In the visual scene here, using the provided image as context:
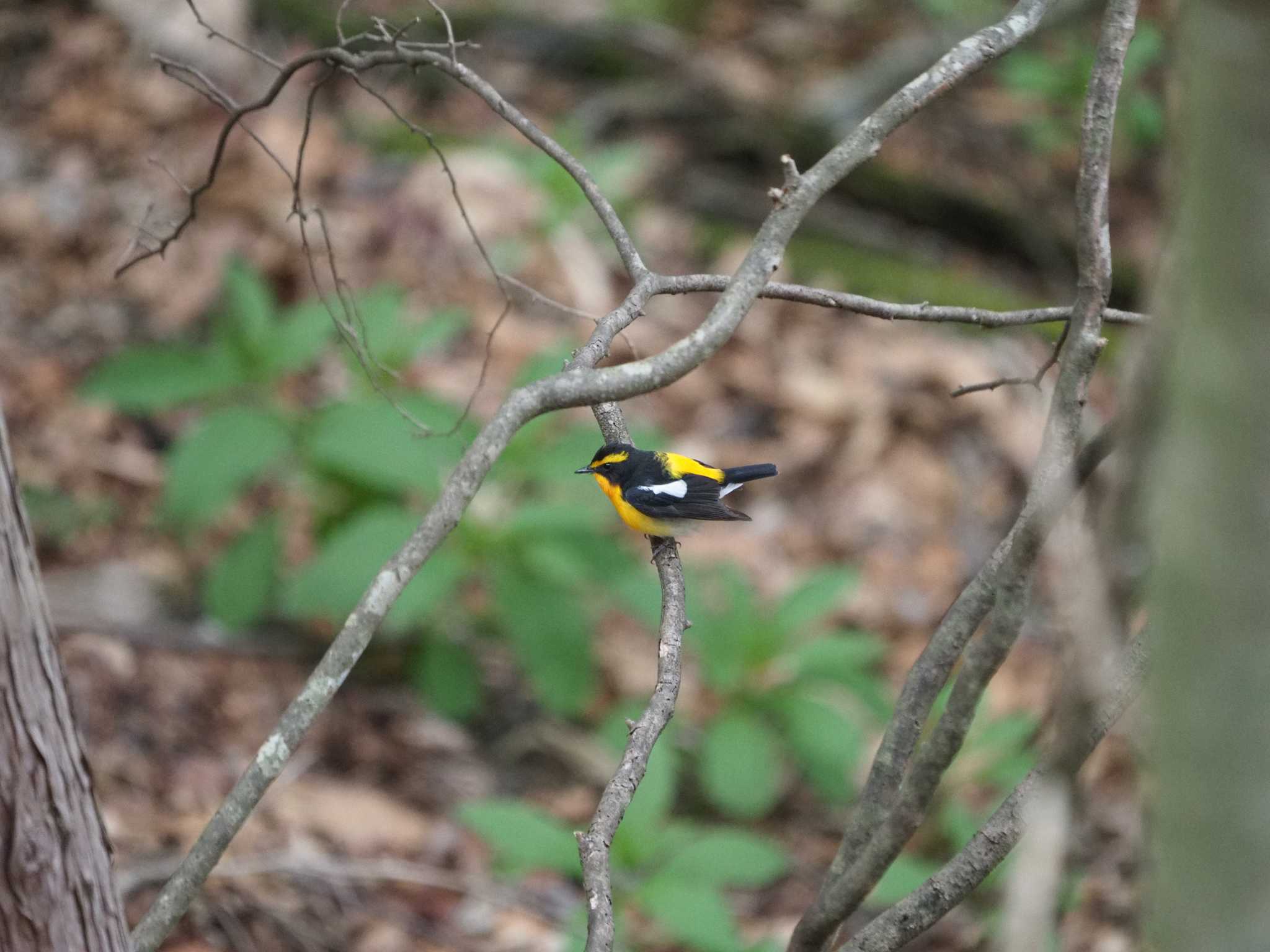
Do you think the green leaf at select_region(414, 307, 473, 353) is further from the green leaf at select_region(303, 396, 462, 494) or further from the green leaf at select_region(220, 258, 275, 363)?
the green leaf at select_region(220, 258, 275, 363)

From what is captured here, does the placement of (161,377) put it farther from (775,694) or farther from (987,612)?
(987,612)

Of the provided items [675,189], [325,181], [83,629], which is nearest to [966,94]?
[675,189]

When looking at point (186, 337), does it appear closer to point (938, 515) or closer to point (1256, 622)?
point (938, 515)

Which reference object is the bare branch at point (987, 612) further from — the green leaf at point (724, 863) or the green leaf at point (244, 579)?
the green leaf at point (244, 579)

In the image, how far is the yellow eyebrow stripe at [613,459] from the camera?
10.6 feet

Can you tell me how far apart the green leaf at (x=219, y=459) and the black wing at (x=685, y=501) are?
1.73 meters

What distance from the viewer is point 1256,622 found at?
118 centimetres

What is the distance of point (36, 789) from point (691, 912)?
2.01 metres

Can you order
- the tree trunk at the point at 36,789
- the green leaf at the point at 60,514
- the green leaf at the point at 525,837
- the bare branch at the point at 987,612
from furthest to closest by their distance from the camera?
the green leaf at the point at 60,514 < the green leaf at the point at 525,837 < the tree trunk at the point at 36,789 < the bare branch at the point at 987,612

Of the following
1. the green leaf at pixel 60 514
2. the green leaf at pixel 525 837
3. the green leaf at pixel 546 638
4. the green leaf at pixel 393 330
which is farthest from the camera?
the green leaf at pixel 60 514

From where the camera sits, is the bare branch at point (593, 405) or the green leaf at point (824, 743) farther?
the green leaf at point (824, 743)

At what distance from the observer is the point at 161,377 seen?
477cm

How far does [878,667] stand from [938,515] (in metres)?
1.27

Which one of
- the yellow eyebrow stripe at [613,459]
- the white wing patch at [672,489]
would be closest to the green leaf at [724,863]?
the white wing patch at [672,489]
